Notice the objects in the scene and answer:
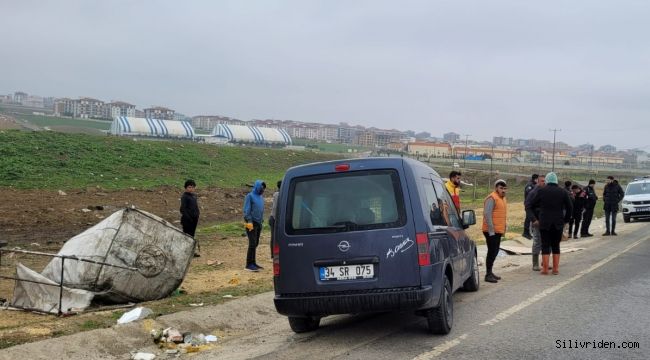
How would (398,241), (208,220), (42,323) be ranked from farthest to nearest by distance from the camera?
(208,220)
(42,323)
(398,241)

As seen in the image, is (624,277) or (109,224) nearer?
(109,224)

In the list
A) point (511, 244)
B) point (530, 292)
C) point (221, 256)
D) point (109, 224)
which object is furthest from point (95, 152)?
point (530, 292)

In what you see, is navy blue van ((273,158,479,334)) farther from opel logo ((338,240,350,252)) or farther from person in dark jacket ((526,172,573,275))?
person in dark jacket ((526,172,573,275))

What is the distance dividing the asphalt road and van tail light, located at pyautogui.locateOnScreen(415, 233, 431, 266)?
87 cm

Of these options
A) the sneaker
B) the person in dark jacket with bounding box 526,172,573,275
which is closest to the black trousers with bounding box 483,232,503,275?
the sneaker

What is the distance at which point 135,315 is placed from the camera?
7.79 meters

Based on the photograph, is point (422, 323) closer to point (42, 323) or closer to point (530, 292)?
point (530, 292)

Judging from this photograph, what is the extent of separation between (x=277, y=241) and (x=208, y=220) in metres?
18.2

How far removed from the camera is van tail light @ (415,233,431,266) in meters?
6.47

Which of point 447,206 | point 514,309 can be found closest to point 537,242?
point 514,309

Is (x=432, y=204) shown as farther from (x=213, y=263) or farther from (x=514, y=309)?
(x=213, y=263)

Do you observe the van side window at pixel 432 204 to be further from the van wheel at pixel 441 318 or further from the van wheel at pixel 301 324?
the van wheel at pixel 301 324

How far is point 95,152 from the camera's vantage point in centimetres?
3556

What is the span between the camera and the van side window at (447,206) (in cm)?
798
